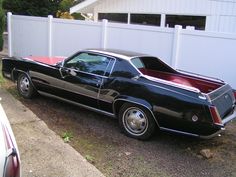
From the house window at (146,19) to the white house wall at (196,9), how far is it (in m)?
0.18

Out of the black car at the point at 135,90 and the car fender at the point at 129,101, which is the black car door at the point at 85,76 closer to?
the black car at the point at 135,90

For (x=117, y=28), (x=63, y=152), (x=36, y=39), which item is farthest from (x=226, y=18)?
(x=63, y=152)

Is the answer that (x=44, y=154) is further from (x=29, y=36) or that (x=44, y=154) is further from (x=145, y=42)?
(x=29, y=36)

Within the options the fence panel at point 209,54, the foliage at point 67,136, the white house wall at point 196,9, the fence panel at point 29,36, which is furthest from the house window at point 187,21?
the foliage at point 67,136

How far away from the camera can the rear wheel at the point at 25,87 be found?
8.00 m

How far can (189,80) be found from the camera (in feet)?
22.7

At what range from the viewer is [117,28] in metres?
10.8

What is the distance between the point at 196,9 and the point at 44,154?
8609mm

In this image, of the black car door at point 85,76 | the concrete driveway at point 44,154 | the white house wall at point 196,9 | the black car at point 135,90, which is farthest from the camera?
the white house wall at point 196,9

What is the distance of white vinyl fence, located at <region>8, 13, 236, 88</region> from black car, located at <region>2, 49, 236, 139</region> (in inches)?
76.6

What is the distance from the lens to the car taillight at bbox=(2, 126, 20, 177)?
2305mm

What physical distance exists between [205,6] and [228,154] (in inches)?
279

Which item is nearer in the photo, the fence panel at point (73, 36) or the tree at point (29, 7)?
the fence panel at point (73, 36)

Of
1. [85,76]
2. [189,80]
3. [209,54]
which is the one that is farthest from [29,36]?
[189,80]
